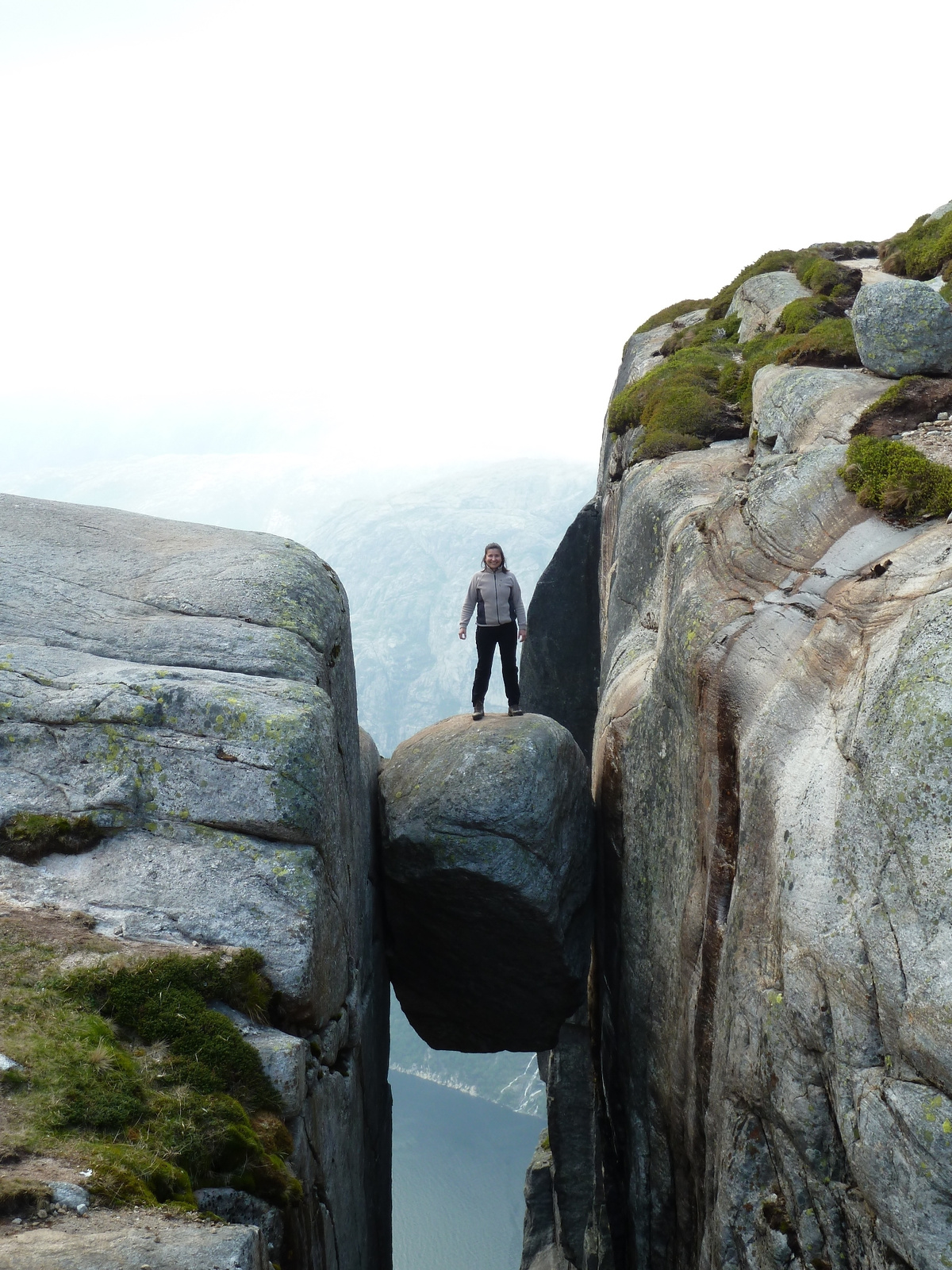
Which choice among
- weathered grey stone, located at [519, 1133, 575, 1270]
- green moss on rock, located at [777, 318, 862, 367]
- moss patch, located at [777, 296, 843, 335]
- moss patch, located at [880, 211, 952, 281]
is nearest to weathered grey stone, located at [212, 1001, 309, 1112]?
green moss on rock, located at [777, 318, 862, 367]

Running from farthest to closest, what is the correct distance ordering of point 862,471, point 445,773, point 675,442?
1. point 675,442
2. point 445,773
3. point 862,471

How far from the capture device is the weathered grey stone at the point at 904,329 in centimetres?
1769

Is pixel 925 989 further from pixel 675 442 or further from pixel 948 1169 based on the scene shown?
pixel 675 442

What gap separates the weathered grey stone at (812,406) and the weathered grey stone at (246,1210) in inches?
600

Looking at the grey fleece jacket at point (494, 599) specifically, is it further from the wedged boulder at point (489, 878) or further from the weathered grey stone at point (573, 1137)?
the weathered grey stone at point (573, 1137)

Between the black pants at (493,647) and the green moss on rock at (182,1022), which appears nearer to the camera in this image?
the green moss on rock at (182,1022)

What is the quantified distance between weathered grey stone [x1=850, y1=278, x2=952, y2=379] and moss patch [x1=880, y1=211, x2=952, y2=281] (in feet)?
33.8

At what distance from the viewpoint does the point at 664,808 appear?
17.6 meters

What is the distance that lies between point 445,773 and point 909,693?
1175cm

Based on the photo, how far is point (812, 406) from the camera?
62.4 feet

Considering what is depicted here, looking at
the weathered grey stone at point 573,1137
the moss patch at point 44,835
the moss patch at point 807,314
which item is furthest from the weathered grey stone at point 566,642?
the moss patch at point 44,835

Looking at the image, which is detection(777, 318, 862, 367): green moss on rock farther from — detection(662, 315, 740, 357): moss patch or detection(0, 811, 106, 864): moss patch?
detection(0, 811, 106, 864): moss patch

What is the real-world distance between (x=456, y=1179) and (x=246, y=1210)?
163 m

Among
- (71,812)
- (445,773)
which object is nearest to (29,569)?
(71,812)
